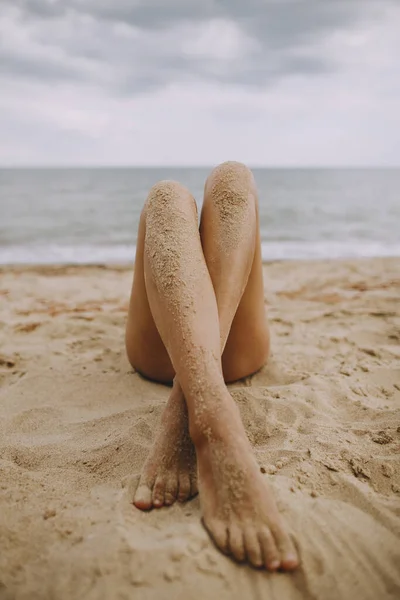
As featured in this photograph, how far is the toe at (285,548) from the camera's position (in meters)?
0.85

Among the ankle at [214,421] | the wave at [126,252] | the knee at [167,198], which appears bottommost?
the wave at [126,252]

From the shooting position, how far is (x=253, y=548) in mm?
864

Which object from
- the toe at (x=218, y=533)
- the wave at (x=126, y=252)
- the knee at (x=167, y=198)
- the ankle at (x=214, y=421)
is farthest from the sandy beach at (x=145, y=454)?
the wave at (x=126, y=252)

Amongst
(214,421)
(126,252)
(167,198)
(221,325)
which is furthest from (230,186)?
(126,252)

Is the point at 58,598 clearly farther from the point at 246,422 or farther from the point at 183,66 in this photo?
the point at 183,66

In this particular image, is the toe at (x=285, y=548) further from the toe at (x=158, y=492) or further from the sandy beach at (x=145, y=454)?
the toe at (x=158, y=492)

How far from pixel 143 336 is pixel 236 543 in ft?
2.93

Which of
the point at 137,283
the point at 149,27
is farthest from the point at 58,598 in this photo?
the point at 149,27

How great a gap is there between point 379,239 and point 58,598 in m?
9.54

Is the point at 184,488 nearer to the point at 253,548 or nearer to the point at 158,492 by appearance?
the point at 158,492

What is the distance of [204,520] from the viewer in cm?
94

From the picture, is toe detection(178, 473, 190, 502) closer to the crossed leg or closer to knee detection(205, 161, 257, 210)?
the crossed leg

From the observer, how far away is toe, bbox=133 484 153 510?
101 cm

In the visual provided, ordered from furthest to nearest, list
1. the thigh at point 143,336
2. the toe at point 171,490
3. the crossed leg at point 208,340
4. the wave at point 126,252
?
1. the wave at point 126,252
2. the thigh at point 143,336
3. the toe at point 171,490
4. the crossed leg at point 208,340
